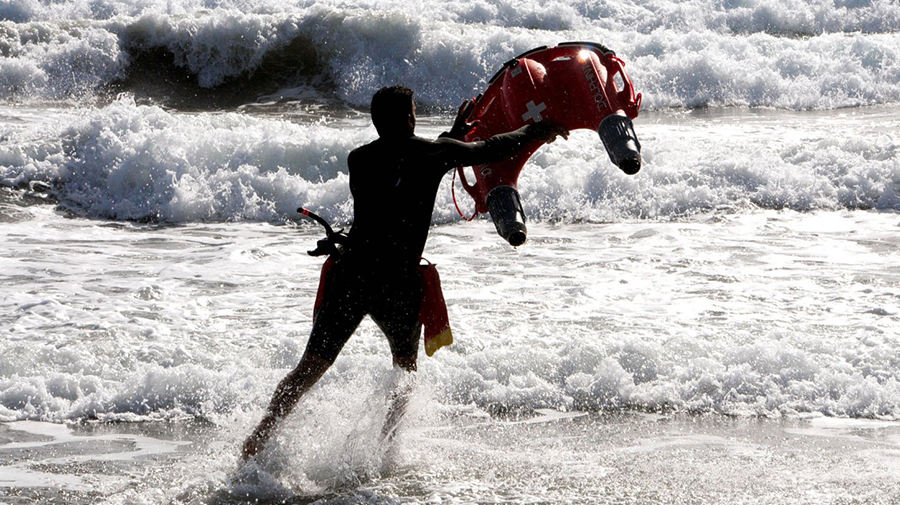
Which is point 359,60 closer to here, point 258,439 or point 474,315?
point 474,315

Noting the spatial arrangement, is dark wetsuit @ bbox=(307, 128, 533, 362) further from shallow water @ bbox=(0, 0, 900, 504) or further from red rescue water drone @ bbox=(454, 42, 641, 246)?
red rescue water drone @ bbox=(454, 42, 641, 246)

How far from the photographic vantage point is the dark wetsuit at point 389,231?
4289mm

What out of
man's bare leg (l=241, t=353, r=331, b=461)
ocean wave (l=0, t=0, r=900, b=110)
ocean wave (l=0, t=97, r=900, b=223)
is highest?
ocean wave (l=0, t=0, r=900, b=110)

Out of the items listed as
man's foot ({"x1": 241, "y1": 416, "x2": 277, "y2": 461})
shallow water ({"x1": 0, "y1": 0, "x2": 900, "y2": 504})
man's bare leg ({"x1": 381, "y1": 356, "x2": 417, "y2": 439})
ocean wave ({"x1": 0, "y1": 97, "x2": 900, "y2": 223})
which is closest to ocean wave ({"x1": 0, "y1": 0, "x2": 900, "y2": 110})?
shallow water ({"x1": 0, "y1": 0, "x2": 900, "y2": 504})

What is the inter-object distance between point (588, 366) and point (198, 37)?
1481 cm

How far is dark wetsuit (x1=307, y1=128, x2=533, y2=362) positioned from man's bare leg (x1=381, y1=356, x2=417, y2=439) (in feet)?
0.35

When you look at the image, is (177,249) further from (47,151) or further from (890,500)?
(890,500)

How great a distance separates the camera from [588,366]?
20.1 ft

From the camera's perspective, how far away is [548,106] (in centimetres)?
482

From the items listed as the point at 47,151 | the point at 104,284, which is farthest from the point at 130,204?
the point at 104,284

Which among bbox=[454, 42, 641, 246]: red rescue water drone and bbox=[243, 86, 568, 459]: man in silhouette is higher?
bbox=[454, 42, 641, 246]: red rescue water drone

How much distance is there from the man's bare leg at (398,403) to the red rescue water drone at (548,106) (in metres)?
0.75

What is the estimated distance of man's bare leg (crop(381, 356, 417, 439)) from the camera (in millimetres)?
4551

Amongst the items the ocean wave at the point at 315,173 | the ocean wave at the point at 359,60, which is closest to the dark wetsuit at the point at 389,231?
the ocean wave at the point at 315,173
